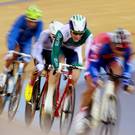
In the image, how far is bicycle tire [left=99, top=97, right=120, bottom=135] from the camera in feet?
18.9

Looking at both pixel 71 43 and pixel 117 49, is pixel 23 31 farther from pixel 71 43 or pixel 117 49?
pixel 117 49

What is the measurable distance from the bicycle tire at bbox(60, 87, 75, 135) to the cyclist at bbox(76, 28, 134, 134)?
372mm

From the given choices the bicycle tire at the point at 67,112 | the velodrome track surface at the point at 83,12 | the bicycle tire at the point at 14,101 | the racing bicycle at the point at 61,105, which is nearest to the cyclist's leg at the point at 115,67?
the racing bicycle at the point at 61,105

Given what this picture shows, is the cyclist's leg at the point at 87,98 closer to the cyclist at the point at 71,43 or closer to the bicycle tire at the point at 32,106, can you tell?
the cyclist at the point at 71,43

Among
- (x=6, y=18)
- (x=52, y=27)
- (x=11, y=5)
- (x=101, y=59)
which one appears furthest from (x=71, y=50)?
(x=11, y=5)

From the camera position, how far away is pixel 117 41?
5.57 m

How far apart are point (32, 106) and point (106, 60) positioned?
1.60 meters

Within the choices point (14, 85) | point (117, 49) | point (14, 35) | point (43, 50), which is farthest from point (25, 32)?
point (117, 49)

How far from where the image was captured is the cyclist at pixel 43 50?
266 inches

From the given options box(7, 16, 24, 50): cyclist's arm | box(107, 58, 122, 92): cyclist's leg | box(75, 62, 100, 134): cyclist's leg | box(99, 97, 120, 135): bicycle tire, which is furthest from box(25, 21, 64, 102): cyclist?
box(99, 97, 120, 135): bicycle tire

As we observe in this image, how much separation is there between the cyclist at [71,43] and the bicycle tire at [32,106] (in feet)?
1.61

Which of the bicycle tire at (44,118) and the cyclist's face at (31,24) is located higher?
the cyclist's face at (31,24)

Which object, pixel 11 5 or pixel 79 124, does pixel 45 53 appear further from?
pixel 11 5

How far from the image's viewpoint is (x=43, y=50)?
6.97 meters
